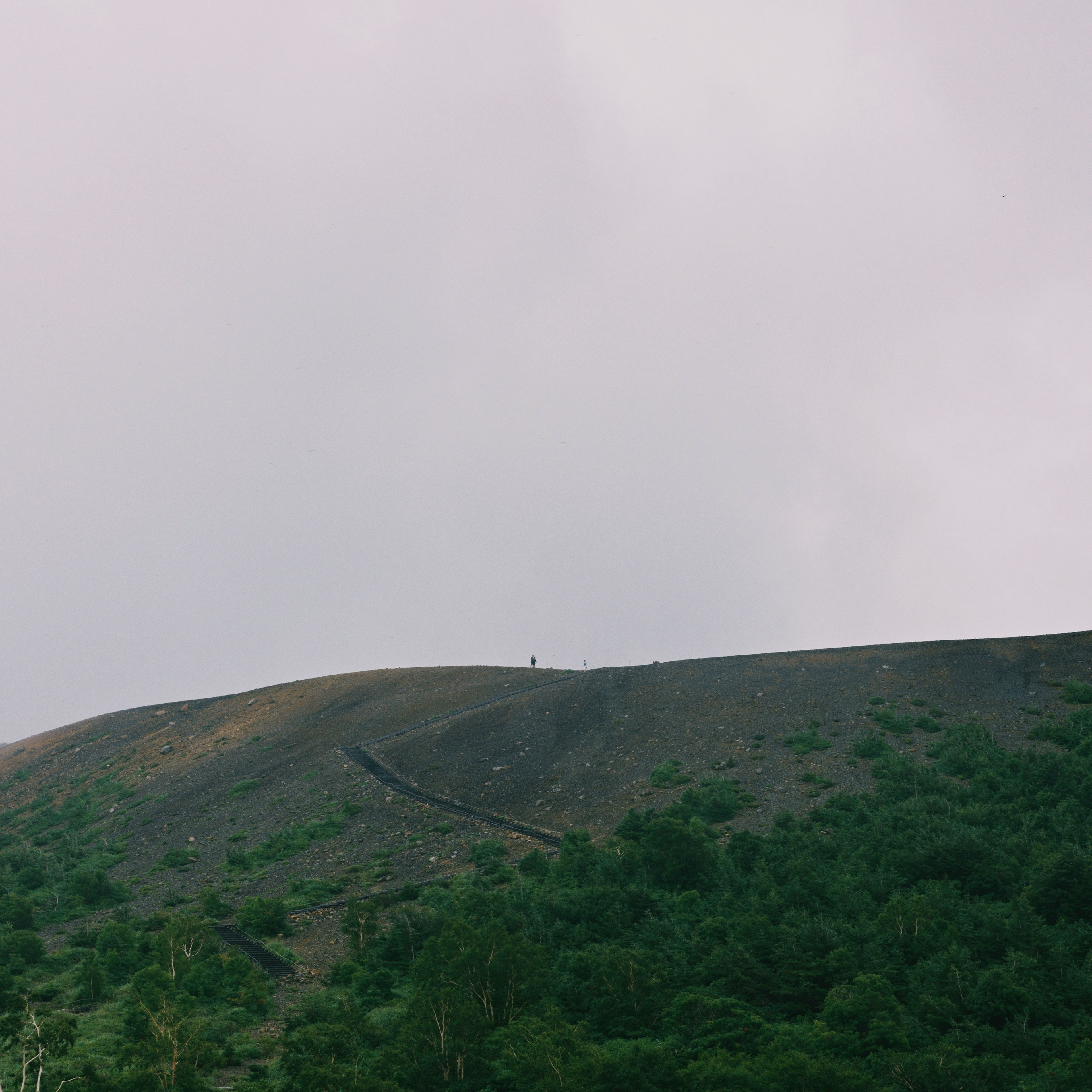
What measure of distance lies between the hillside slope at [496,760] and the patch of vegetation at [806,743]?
247 mm

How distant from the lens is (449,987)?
1902 centimetres

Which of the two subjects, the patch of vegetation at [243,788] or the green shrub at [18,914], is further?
the patch of vegetation at [243,788]

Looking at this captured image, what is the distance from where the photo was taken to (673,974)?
69.7 ft

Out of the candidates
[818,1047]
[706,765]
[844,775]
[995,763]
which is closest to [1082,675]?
[995,763]

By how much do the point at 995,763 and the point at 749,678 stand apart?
69.4 ft

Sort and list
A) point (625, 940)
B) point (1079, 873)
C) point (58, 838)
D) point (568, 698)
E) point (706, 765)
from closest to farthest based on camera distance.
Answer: point (1079, 873) < point (625, 940) < point (706, 765) < point (58, 838) < point (568, 698)

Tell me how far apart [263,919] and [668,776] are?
2201cm

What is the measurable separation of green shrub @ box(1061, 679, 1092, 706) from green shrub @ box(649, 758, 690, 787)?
2095 cm

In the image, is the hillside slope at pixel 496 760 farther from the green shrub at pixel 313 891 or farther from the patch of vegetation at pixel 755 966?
the patch of vegetation at pixel 755 966

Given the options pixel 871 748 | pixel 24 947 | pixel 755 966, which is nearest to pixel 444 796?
pixel 24 947

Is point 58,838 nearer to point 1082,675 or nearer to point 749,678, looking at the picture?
point 749,678

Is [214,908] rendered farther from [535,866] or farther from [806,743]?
[806,743]

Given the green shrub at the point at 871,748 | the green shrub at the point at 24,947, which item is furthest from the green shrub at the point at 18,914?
the green shrub at the point at 871,748

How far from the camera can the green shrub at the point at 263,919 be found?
31953 mm
